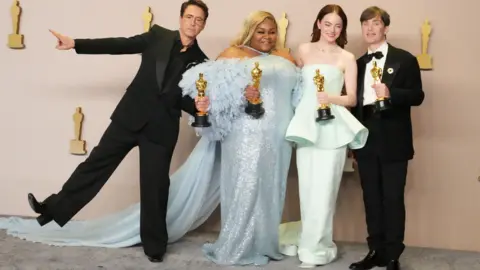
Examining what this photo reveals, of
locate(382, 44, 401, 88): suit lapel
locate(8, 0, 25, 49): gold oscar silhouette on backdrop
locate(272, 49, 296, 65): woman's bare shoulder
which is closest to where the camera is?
locate(382, 44, 401, 88): suit lapel

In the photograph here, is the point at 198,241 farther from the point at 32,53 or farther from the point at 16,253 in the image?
the point at 32,53

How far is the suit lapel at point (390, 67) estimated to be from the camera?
263 centimetres

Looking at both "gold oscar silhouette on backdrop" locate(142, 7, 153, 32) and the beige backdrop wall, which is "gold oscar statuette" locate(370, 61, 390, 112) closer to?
the beige backdrop wall

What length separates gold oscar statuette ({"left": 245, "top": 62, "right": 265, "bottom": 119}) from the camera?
2.63 meters

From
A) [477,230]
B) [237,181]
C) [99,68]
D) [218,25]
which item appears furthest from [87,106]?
[477,230]

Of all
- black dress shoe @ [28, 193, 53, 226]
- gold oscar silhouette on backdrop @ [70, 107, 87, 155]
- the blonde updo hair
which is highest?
the blonde updo hair

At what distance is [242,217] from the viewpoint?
2746 millimetres

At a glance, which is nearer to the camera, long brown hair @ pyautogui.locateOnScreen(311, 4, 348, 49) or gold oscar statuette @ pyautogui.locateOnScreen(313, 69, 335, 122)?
gold oscar statuette @ pyautogui.locateOnScreen(313, 69, 335, 122)

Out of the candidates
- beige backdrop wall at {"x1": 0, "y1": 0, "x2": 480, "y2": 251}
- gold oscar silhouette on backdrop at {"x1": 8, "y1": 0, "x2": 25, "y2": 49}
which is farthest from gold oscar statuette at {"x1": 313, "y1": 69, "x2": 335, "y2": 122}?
gold oscar silhouette on backdrop at {"x1": 8, "y1": 0, "x2": 25, "y2": 49}

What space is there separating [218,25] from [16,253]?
1.79 m

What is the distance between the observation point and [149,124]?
282cm

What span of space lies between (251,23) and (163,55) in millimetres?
473

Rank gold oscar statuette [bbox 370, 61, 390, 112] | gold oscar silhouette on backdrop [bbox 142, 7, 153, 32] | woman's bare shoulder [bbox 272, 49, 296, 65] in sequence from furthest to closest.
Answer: gold oscar silhouette on backdrop [bbox 142, 7, 153, 32] < woman's bare shoulder [bbox 272, 49, 296, 65] < gold oscar statuette [bbox 370, 61, 390, 112]

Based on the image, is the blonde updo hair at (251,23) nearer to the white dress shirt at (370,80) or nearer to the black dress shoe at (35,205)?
the white dress shirt at (370,80)
